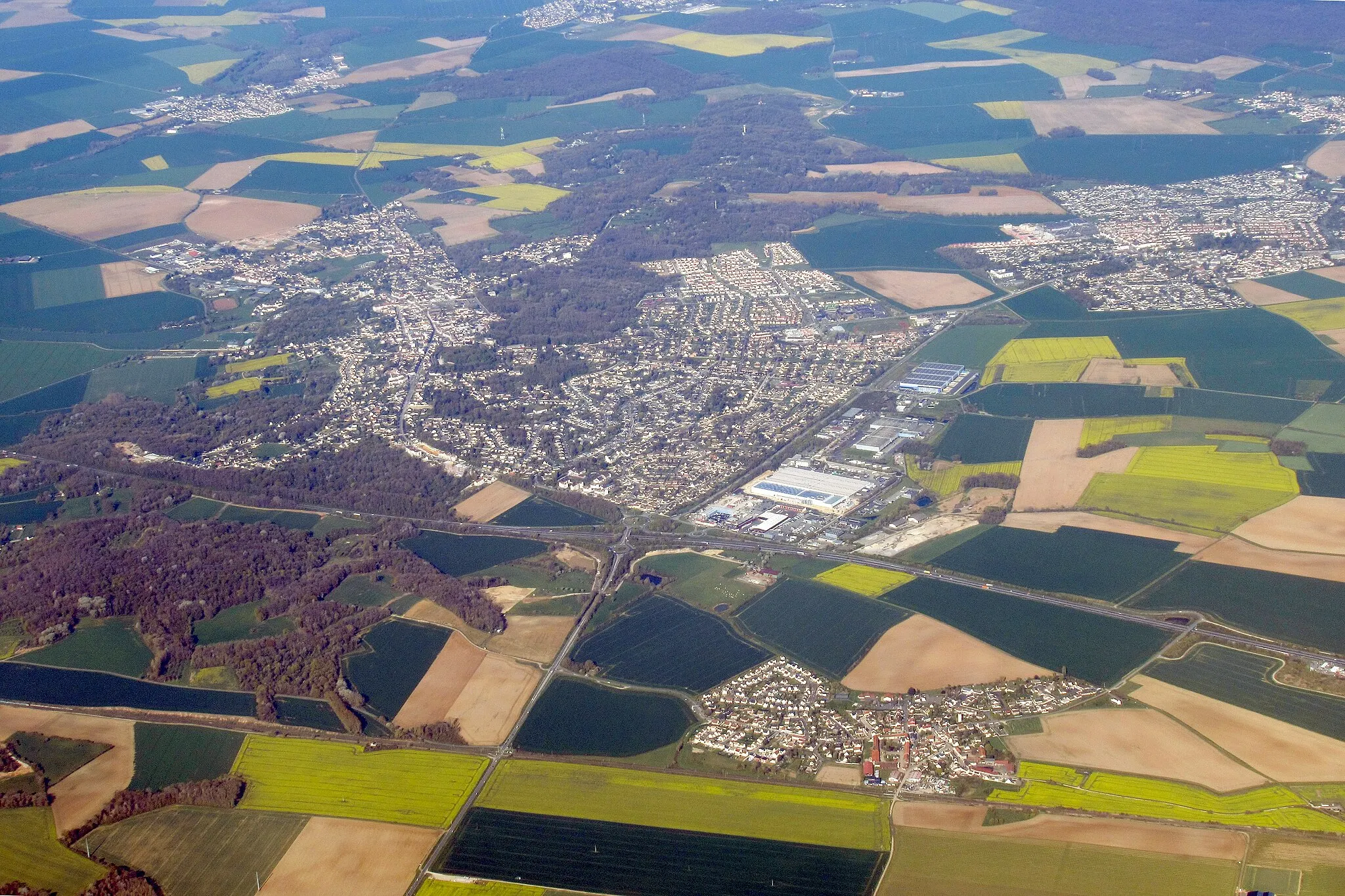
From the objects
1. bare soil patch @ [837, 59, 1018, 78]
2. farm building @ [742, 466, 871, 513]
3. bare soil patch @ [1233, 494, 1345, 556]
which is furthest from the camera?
bare soil patch @ [837, 59, 1018, 78]

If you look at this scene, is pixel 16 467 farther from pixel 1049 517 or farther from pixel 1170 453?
pixel 1170 453

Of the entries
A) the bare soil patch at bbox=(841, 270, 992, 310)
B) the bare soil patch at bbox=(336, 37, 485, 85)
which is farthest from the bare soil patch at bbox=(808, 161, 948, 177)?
the bare soil patch at bbox=(336, 37, 485, 85)

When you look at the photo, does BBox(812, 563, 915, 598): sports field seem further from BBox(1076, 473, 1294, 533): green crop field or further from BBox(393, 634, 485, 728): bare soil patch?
BBox(393, 634, 485, 728): bare soil patch

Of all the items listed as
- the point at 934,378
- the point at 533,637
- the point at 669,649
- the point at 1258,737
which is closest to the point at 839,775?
the point at 669,649

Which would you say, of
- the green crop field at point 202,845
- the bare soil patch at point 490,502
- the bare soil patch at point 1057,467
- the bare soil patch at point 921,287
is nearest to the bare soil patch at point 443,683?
the green crop field at point 202,845

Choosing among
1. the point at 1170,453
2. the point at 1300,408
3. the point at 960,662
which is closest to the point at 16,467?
the point at 960,662

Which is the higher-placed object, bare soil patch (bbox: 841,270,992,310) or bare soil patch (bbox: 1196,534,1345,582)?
bare soil patch (bbox: 841,270,992,310)

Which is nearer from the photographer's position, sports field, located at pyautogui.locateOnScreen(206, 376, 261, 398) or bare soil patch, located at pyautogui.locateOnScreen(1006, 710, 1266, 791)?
bare soil patch, located at pyautogui.locateOnScreen(1006, 710, 1266, 791)

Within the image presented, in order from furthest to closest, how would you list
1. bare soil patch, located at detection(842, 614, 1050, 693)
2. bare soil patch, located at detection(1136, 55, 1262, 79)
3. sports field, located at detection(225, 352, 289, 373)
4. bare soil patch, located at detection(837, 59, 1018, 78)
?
bare soil patch, located at detection(837, 59, 1018, 78) → bare soil patch, located at detection(1136, 55, 1262, 79) → sports field, located at detection(225, 352, 289, 373) → bare soil patch, located at detection(842, 614, 1050, 693)
